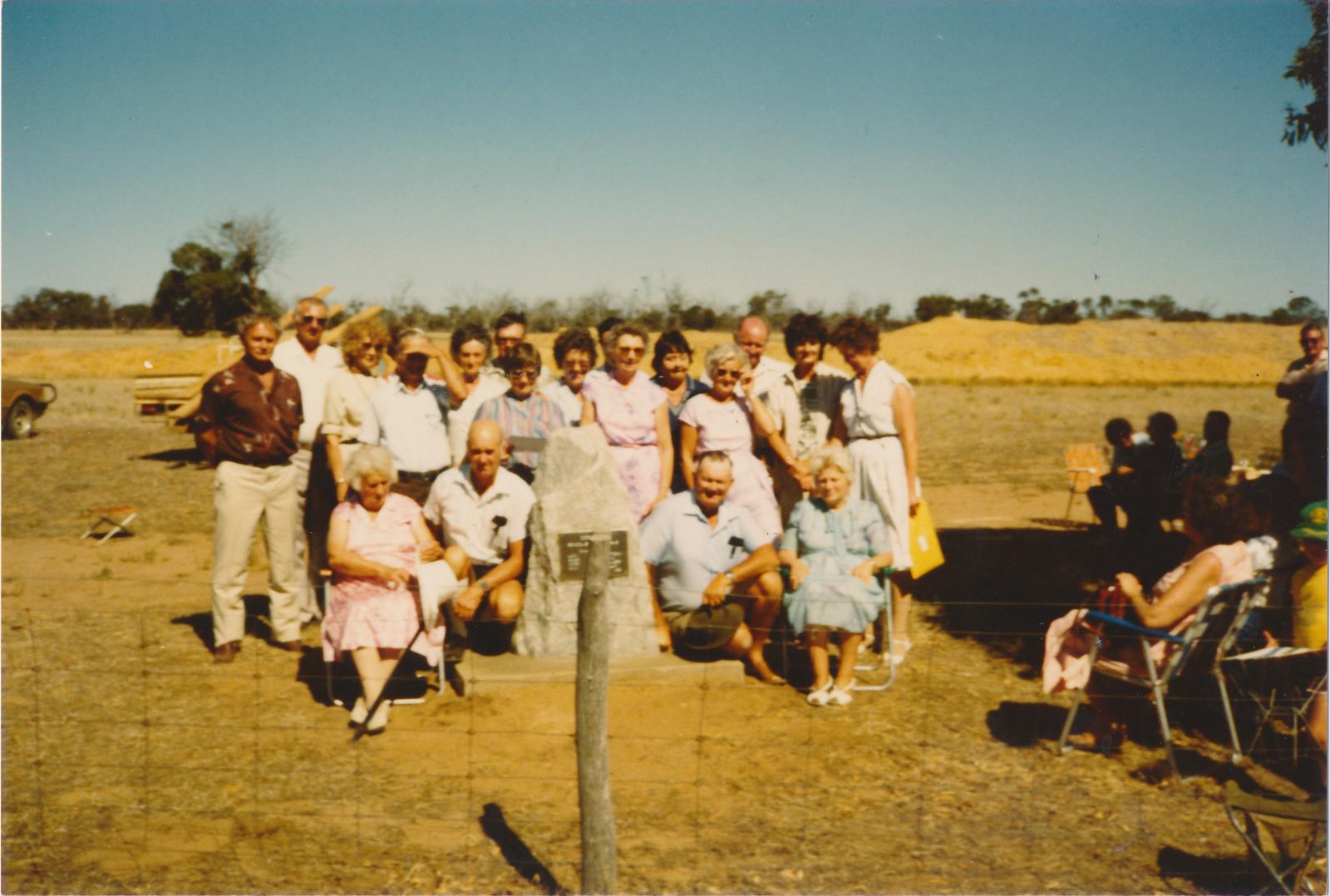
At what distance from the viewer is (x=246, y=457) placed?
242 inches

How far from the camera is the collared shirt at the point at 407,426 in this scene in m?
6.37

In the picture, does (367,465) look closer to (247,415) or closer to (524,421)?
(247,415)

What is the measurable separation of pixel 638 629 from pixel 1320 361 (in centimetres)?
586

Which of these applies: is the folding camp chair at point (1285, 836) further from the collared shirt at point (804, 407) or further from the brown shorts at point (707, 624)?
the collared shirt at point (804, 407)

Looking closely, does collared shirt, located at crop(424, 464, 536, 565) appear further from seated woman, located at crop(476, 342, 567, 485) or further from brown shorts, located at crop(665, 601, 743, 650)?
brown shorts, located at crop(665, 601, 743, 650)

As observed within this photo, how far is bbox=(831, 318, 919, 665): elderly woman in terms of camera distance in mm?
6340

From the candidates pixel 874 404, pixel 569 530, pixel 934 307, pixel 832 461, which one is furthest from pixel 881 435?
pixel 934 307

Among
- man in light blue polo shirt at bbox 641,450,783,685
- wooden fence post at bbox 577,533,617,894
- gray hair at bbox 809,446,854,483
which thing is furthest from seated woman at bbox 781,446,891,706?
wooden fence post at bbox 577,533,617,894

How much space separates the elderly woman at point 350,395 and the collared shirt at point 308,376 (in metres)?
0.10

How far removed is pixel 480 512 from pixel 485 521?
65mm

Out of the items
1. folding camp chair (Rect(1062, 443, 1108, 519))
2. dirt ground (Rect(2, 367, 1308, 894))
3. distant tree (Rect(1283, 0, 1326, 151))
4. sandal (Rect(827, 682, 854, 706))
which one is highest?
distant tree (Rect(1283, 0, 1326, 151))

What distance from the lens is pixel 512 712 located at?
5578mm

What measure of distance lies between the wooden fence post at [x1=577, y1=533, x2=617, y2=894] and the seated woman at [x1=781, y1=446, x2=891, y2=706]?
7.69 ft

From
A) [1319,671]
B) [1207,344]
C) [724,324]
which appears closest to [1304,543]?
[1319,671]
